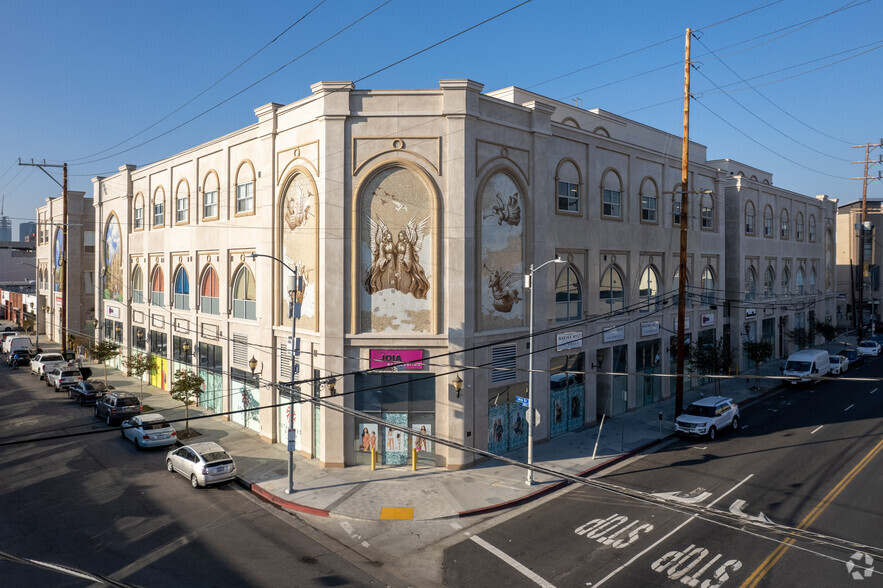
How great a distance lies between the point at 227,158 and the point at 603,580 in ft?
88.5

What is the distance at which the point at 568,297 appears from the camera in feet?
93.7

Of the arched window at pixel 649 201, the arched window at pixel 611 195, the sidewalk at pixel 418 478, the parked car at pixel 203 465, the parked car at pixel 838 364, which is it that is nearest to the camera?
the sidewalk at pixel 418 478

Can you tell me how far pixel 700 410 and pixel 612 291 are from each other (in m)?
7.60

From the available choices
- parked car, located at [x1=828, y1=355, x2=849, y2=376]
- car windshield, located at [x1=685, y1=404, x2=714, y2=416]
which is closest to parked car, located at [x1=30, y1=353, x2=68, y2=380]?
car windshield, located at [x1=685, y1=404, x2=714, y2=416]

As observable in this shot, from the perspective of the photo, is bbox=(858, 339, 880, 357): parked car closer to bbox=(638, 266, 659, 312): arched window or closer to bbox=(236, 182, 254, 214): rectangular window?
bbox=(638, 266, 659, 312): arched window

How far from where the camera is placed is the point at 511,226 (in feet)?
81.6

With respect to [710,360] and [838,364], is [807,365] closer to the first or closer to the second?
[838,364]

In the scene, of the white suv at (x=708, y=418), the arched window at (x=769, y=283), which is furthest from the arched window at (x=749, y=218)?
the white suv at (x=708, y=418)

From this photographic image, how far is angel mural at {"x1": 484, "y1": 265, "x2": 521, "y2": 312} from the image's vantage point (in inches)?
950

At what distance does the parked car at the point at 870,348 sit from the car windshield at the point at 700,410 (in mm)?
36857

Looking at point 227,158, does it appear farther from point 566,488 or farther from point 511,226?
point 566,488

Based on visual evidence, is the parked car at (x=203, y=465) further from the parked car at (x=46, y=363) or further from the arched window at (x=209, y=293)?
the parked car at (x=46, y=363)

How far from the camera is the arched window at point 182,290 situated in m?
35.5

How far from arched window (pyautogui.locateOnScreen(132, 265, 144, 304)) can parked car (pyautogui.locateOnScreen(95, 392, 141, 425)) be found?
13.3 m
